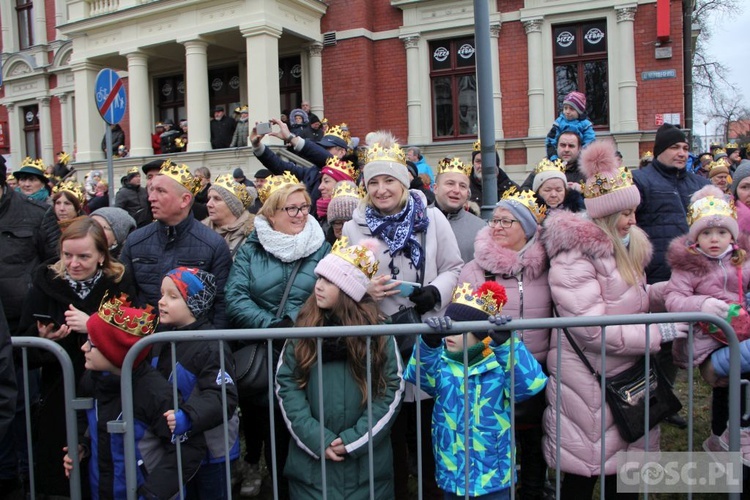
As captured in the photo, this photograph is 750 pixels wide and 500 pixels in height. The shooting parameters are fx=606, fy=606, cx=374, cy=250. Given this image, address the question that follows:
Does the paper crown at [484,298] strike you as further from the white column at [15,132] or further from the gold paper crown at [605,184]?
the white column at [15,132]

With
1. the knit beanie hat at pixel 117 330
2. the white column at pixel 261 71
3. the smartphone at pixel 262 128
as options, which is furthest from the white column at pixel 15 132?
the knit beanie hat at pixel 117 330

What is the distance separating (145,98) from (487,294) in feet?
51.3

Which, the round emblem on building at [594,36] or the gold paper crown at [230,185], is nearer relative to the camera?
the gold paper crown at [230,185]

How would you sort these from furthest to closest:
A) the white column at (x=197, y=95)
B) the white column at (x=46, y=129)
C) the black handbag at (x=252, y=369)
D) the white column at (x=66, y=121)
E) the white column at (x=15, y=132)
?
the white column at (x=15, y=132), the white column at (x=46, y=129), the white column at (x=66, y=121), the white column at (x=197, y=95), the black handbag at (x=252, y=369)

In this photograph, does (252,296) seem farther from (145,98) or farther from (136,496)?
(145,98)

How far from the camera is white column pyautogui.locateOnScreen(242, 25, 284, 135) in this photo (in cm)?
1445

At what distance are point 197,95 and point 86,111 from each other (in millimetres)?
4574

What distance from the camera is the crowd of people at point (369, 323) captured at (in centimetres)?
290

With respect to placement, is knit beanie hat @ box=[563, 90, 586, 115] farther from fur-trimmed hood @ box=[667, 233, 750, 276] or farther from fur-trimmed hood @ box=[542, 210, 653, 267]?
fur-trimmed hood @ box=[542, 210, 653, 267]

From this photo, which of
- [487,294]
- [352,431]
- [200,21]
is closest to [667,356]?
[487,294]

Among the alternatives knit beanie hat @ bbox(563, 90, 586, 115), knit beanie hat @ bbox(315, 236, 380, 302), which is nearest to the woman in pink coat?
knit beanie hat @ bbox(315, 236, 380, 302)

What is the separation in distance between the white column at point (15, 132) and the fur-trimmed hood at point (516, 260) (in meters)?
24.8

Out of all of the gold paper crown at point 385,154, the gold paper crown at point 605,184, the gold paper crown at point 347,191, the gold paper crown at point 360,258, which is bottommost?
the gold paper crown at point 360,258

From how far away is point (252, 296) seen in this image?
11.8 ft
